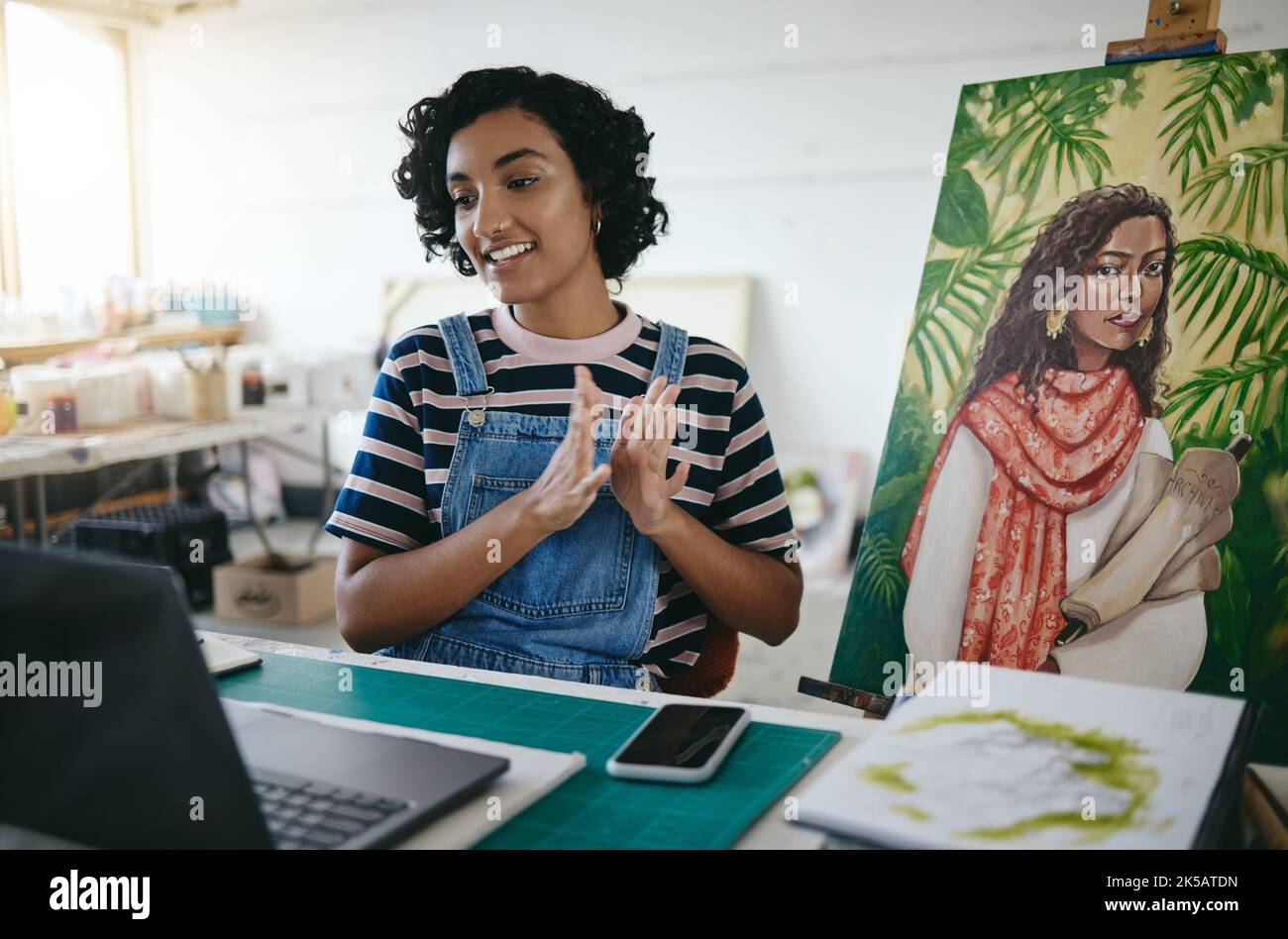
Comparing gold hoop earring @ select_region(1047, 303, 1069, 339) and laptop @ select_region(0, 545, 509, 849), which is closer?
laptop @ select_region(0, 545, 509, 849)

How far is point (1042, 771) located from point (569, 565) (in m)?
0.79

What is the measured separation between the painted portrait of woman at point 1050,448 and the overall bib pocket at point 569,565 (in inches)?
17.0

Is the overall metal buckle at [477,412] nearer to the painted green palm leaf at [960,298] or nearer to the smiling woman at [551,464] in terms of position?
the smiling woman at [551,464]

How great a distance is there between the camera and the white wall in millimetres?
4363

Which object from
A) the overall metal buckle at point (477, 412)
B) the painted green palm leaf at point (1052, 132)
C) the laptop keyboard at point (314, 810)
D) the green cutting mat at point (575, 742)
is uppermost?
the painted green palm leaf at point (1052, 132)

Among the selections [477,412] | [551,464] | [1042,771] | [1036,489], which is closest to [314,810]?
[1042,771]

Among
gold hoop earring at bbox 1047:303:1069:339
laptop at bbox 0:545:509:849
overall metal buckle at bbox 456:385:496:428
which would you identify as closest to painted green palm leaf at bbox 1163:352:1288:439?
gold hoop earring at bbox 1047:303:1069:339

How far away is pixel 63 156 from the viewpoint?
18.2 feet

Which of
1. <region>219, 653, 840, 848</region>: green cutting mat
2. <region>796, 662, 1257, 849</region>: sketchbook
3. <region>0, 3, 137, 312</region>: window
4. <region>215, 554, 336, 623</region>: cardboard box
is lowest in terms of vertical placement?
<region>215, 554, 336, 623</region>: cardboard box

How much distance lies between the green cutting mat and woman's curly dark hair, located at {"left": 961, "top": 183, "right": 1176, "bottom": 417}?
75 cm

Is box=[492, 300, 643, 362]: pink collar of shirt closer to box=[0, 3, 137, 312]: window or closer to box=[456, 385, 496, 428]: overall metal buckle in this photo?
box=[456, 385, 496, 428]: overall metal buckle

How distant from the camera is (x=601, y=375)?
5.44ft

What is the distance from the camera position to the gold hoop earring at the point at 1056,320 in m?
1.57

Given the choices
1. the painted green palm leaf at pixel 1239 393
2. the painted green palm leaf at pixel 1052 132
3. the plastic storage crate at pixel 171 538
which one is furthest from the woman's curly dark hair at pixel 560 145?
the plastic storage crate at pixel 171 538
